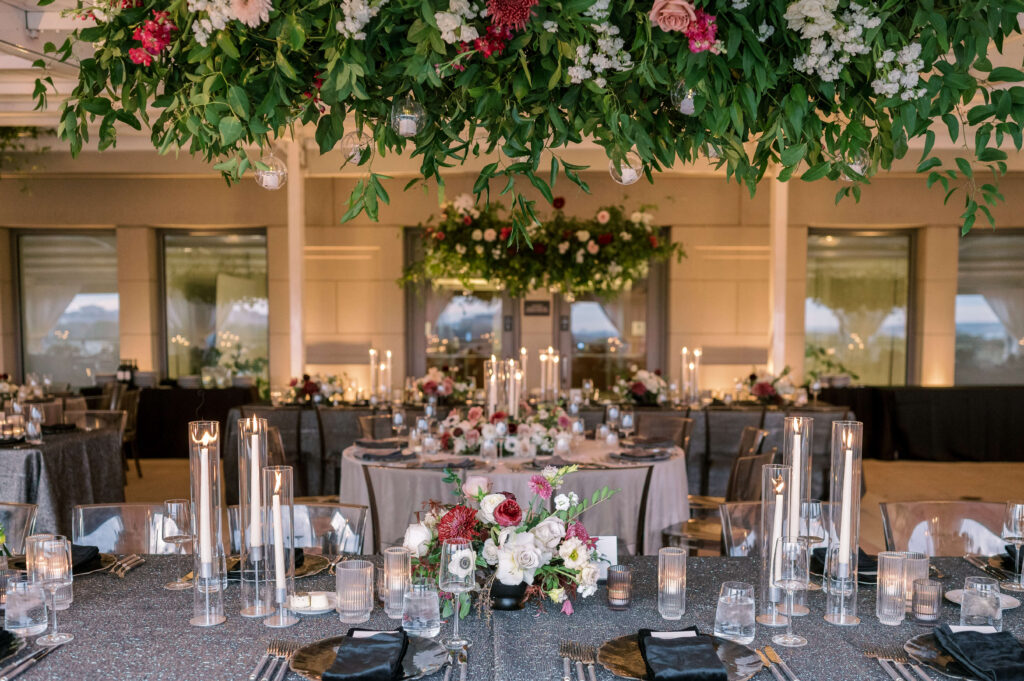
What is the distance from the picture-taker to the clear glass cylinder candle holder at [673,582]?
2.13 m

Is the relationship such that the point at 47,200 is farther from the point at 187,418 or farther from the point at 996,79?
the point at 996,79

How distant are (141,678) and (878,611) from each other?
172 centimetres

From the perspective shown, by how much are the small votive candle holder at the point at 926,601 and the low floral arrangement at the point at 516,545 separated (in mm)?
810

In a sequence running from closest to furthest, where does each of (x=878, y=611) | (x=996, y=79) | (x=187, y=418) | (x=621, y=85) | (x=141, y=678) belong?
(x=996, y=79) < (x=621, y=85) < (x=141, y=678) < (x=878, y=611) < (x=187, y=418)

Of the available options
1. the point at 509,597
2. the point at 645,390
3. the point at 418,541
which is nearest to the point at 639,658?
the point at 509,597

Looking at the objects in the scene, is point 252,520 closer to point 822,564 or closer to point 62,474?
point 822,564

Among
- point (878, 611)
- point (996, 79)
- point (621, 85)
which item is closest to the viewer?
point (996, 79)

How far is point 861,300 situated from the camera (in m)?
10.5

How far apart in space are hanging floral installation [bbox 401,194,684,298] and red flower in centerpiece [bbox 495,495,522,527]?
6.00 metres

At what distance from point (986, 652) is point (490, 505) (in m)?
1.12

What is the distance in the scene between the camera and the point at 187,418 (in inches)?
359

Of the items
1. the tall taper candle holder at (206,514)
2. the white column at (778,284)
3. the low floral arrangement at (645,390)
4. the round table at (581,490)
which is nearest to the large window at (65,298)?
the low floral arrangement at (645,390)

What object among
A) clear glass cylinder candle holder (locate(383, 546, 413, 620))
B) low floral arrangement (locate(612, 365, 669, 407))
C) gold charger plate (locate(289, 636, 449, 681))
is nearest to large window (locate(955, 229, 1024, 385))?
low floral arrangement (locate(612, 365, 669, 407))

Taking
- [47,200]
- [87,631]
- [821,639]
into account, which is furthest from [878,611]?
[47,200]
